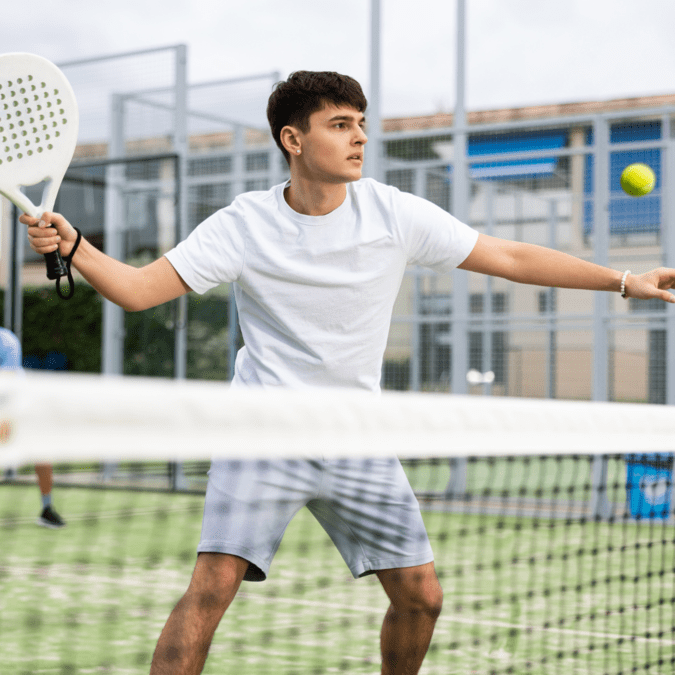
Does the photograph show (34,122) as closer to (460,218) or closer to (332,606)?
(332,606)

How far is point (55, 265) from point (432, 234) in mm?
990

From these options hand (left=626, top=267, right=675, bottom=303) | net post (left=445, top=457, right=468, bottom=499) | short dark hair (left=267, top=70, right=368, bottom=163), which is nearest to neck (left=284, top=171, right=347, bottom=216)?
short dark hair (left=267, top=70, right=368, bottom=163)

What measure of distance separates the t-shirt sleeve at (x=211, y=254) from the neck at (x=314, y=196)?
6.6 inches

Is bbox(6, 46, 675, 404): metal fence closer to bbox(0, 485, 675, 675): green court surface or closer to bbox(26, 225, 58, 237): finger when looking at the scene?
bbox(0, 485, 675, 675): green court surface

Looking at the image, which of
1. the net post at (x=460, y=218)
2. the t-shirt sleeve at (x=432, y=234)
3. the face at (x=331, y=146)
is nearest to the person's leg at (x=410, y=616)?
the t-shirt sleeve at (x=432, y=234)

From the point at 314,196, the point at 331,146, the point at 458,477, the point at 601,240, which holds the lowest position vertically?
the point at 458,477

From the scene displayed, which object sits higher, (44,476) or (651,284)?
(651,284)

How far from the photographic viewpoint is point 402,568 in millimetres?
2646

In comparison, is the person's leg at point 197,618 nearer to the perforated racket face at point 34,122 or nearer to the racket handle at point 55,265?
the racket handle at point 55,265

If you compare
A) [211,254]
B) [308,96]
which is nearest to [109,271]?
[211,254]

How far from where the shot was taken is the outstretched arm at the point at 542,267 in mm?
2816

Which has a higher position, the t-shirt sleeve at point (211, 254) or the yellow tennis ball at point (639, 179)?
the yellow tennis ball at point (639, 179)

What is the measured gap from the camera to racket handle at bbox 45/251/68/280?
8.02 ft

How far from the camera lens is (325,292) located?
8.79 feet
